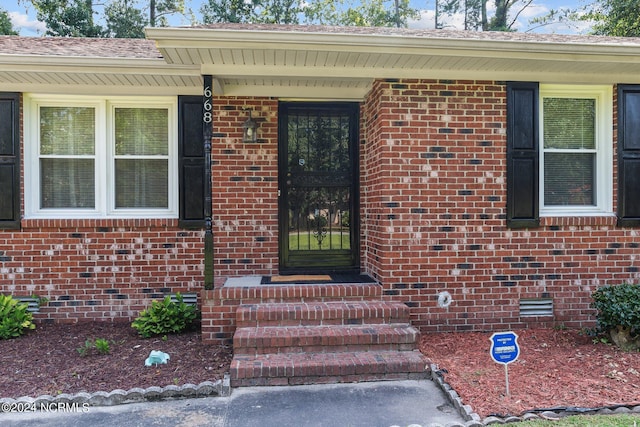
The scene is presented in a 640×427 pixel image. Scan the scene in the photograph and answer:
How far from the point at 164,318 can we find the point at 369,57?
3.43 metres

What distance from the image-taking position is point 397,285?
4.66 metres

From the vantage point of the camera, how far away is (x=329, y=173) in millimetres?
5438

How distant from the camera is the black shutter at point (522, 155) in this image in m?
4.81

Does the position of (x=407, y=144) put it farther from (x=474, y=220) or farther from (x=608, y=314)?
(x=608, y=314)

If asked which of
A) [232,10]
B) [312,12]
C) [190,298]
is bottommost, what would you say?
[190,298]

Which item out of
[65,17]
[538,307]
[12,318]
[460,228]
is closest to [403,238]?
[460,228]

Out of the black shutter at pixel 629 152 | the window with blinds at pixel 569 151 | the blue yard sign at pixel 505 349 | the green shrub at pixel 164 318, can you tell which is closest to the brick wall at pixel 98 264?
the green shrub at pixel 164 318

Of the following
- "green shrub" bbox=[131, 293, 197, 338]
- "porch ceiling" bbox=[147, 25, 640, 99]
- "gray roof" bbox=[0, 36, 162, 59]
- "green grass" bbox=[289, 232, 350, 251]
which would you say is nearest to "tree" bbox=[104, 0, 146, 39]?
"gray roof" bbox=[0, 36, 162, 59]

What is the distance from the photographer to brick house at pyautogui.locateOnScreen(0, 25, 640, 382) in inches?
181

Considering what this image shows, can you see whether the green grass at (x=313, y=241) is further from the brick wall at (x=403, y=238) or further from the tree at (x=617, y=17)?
the tree at (x=617, y=17)

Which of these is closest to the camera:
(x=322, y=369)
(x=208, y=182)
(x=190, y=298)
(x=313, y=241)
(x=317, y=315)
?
(x=322, y=369)

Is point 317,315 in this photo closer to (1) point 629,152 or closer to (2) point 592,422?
(2) point 592,422

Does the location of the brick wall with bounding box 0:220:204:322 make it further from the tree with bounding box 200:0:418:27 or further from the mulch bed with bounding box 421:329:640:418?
the tree with bounding box 200:0:418:27

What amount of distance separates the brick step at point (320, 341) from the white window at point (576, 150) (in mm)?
2403
